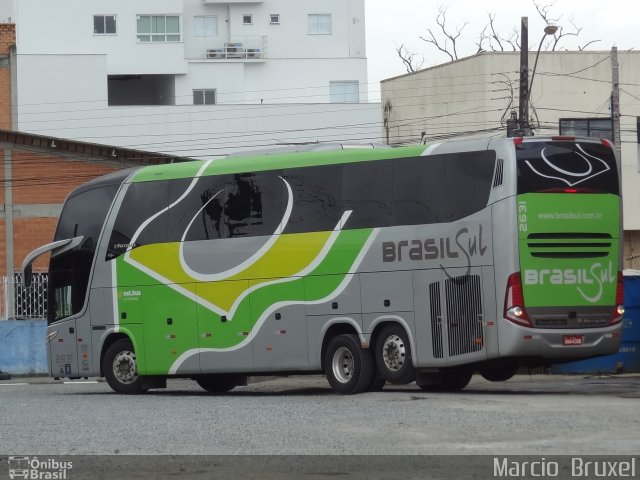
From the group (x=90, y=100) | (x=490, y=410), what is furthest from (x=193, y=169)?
(x=90, y=100)

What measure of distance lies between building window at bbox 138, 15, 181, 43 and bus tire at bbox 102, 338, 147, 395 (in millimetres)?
57209

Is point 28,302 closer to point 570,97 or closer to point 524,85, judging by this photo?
point 524,85

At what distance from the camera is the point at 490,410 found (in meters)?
17.7

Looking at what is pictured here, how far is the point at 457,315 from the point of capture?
2180 centimetres

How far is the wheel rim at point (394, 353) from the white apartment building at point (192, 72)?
53.0 meters

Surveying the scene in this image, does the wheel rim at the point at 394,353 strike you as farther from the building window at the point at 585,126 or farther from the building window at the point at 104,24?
the building window at the point at 104,24

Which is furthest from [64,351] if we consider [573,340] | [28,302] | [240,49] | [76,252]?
[240,49]

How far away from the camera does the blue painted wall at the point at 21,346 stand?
125ft

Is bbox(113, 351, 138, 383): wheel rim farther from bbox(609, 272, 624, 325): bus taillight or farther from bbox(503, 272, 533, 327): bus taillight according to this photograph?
bbox(609, 272, 624, 325): bus taillight

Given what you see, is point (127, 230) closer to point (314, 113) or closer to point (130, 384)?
point (130, 384)

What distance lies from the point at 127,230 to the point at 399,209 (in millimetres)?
5972

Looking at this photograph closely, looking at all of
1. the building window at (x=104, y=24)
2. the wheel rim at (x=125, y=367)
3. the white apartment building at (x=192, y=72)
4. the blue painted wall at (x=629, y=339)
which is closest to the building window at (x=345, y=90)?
the white apartment building at (x=192, y=72)

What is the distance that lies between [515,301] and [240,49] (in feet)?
Answer: 220
